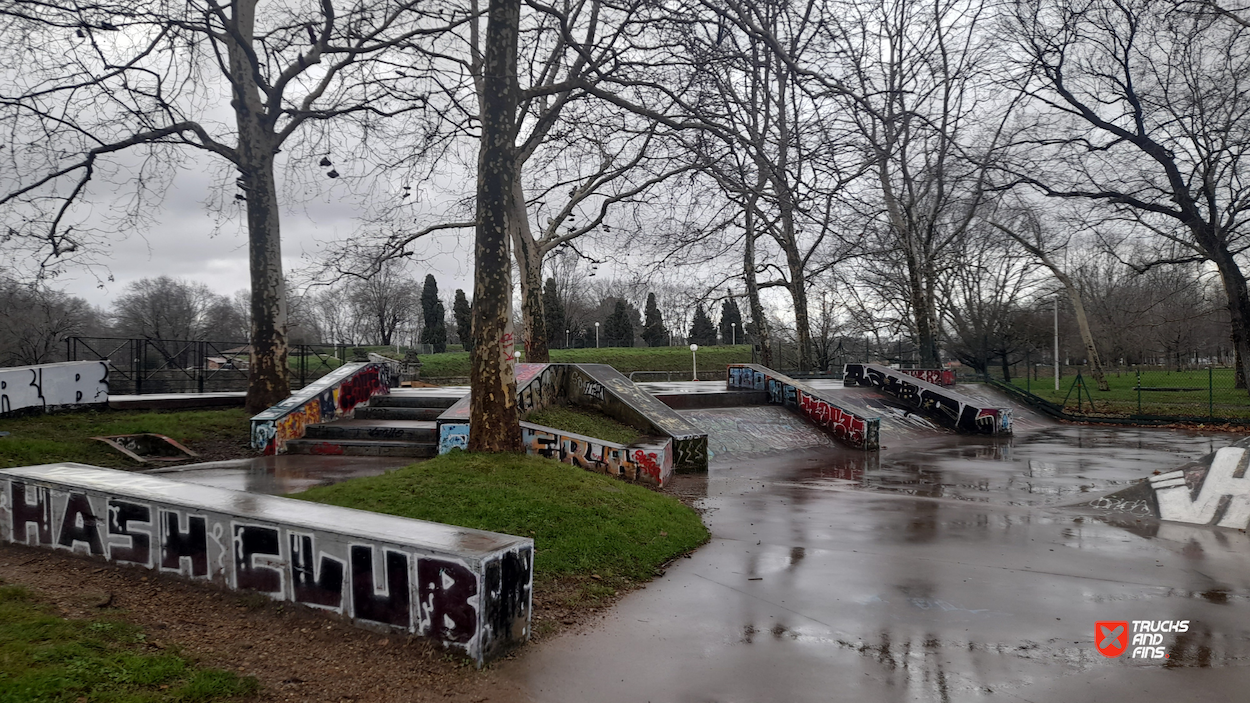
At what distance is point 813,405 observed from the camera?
16.4 m

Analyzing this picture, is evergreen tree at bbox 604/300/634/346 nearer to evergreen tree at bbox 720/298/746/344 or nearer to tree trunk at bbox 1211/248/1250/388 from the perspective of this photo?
evergreen tree at bbox 720/298/746/344

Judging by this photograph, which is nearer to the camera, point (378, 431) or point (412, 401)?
point (378, 431)

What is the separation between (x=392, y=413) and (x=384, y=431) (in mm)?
1540

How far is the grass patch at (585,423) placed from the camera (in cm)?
1124

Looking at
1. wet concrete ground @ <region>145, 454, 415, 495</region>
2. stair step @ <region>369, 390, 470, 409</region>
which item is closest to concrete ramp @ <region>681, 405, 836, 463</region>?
stair step @ <region>369, 390, 470, 409</region>

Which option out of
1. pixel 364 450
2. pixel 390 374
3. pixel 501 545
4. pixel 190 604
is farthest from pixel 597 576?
pixel 390 374

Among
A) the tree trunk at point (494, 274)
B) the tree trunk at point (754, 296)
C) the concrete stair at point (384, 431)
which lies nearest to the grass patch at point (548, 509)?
the tree trunk at point (494, 274)

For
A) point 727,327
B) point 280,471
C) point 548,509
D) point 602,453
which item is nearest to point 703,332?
point 727,327

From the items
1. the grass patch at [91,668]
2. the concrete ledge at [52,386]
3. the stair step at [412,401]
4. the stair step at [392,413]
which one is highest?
the concrete ledge at [52,386]

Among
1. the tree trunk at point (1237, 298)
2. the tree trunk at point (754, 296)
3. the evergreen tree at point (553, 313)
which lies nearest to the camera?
the tree trunk at point (1237, 298)

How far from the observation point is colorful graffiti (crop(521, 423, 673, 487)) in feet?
33.2

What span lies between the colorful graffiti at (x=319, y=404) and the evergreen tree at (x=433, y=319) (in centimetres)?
3454

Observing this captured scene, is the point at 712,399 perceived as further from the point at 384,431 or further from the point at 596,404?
the point at 384,431

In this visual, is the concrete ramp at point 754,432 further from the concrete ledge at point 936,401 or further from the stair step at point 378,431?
the stair step at point 378,431
